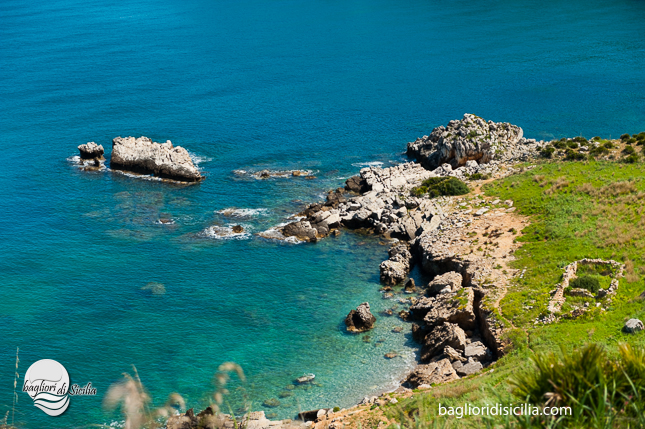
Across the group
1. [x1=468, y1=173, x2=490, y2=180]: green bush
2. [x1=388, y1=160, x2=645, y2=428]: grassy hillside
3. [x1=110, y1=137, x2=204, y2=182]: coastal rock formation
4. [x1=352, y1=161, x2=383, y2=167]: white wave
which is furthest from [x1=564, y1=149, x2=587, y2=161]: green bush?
[x1=110, y1=137, x2=204, y2=182]: coastal rock formation

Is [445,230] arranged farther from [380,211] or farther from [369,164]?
[369,164]

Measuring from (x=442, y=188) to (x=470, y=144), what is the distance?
53.5 feet

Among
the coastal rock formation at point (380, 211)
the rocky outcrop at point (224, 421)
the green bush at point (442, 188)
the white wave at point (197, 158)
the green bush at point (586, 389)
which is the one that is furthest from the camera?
the white wave at point (197, 158)

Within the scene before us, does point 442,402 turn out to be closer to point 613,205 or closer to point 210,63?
point 613,205

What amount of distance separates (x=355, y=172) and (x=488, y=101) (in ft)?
164

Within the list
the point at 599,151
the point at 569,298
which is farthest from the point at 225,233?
the point at 599,151

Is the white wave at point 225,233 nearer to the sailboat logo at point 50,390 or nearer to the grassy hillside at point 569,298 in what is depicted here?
the sailboat logo at point 50,390

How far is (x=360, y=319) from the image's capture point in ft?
209

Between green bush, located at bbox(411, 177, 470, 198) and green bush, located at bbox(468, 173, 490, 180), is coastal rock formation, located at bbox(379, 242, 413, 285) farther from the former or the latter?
green bush, located at bbox(468, 173, 490, 180)

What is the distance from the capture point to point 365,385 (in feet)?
182

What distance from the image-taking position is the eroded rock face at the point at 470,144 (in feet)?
332

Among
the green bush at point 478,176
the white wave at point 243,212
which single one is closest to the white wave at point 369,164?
the green bush at point 478,176

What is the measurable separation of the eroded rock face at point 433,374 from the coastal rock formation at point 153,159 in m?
63.5

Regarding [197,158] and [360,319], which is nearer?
[360,319]
